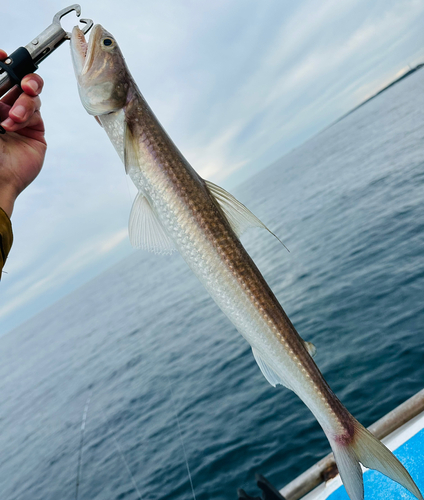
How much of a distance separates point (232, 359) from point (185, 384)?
2644 millimetres

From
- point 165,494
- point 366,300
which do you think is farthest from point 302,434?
point 366,300

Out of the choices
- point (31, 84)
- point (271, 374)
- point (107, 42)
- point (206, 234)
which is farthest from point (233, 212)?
point (31, 84)

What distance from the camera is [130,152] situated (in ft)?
9.37

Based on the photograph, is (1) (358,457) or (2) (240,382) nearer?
(1) (358,457)

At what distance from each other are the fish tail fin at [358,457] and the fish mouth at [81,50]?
143 inches

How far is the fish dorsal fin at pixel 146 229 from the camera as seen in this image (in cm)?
291

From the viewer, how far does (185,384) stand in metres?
17.0

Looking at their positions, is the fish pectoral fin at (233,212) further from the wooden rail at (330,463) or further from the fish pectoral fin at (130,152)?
the wooden rail at (330,463)

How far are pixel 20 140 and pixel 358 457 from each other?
4.19m

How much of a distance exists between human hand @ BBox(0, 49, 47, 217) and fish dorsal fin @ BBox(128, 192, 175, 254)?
1.21 metres

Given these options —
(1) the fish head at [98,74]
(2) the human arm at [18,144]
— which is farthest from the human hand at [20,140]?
(1) the fish head at [98,74]

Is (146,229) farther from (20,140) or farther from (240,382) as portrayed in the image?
(240,382)

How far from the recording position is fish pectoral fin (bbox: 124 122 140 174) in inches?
112

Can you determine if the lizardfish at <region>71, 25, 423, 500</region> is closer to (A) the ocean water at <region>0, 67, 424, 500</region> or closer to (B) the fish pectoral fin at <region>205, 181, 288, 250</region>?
(B) the fish pectoral fin at <region>205, 181, 288, 250</region>
